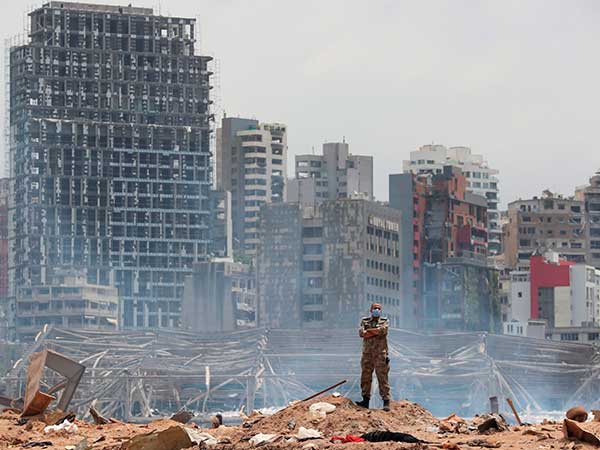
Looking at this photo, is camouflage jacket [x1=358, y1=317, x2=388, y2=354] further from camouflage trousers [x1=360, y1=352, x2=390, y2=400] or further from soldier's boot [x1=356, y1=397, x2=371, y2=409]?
soldier's boot [x1=356, y1=397, x2=371, y2=409]

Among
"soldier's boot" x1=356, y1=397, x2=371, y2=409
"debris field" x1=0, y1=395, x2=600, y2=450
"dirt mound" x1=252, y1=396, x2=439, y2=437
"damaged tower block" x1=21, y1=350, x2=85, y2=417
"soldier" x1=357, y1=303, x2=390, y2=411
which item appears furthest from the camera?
"damaged tower block" x1=21, y1=350, x2=85, y2=417

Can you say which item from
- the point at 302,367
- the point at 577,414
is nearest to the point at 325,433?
the point at 577,414

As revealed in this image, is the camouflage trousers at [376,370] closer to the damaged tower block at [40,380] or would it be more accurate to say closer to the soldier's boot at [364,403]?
the soldier's boot at [364,403]

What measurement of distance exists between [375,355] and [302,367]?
480 feet

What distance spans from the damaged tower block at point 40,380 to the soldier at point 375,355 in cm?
683

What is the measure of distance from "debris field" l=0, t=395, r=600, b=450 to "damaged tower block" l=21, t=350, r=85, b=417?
1.58 metres

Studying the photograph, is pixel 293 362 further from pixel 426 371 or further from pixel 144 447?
pixel 144 447

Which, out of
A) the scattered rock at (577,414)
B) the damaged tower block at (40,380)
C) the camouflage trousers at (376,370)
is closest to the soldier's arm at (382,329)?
the camouflage trousers at (376,370)

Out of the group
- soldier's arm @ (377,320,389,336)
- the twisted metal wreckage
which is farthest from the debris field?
the twisted metal wreckage

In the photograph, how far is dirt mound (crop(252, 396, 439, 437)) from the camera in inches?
1345

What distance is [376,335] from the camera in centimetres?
3581

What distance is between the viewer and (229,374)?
17875 cm

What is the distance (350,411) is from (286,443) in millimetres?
2517

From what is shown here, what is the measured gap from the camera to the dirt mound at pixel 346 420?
3416cm
